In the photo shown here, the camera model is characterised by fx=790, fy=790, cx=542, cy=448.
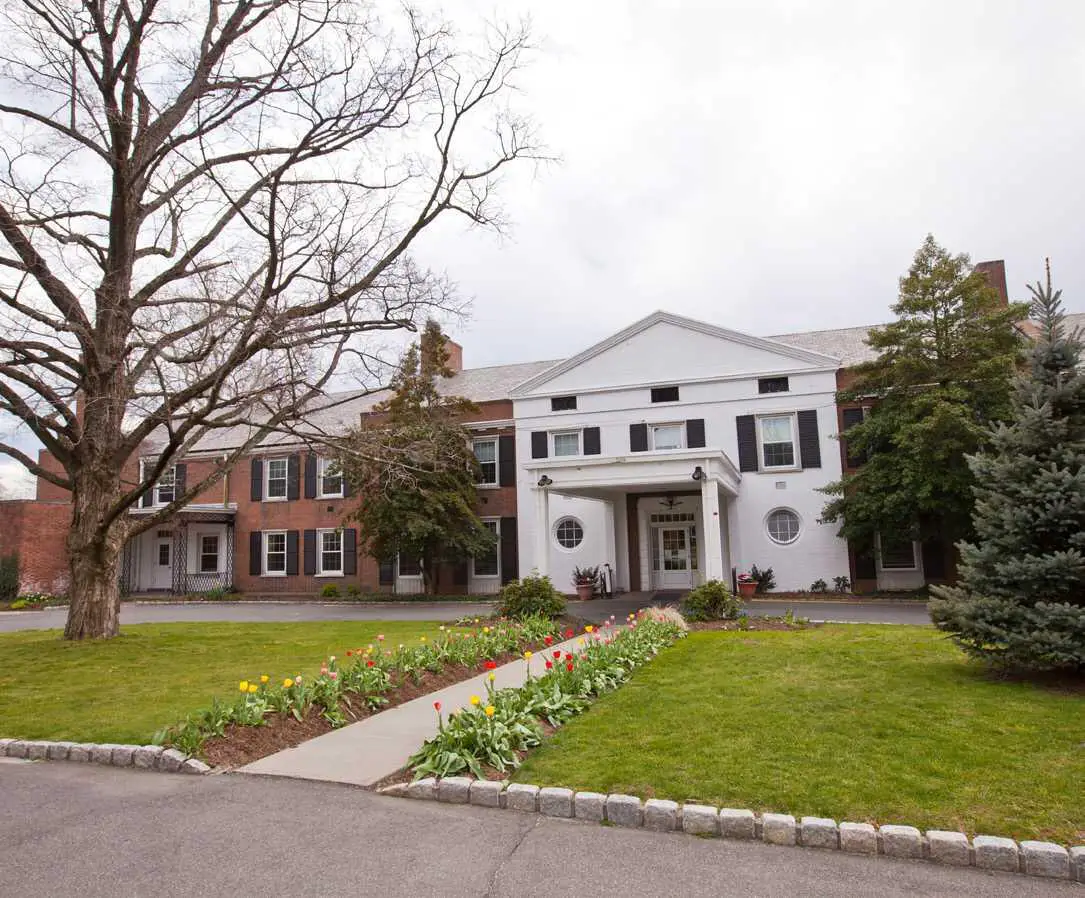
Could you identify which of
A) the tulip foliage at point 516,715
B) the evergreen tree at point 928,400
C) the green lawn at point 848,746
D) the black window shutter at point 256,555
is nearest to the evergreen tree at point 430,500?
the black window shutter at point 256,555

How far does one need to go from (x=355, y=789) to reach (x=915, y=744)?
414cm

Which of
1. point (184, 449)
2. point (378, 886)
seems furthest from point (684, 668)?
point (184, 449)

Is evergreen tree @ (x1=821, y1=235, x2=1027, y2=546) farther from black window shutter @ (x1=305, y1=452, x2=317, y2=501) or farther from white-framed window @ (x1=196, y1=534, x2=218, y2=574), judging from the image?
white-framed window @ (x1=196, y1=534, x2=218, y2=574)

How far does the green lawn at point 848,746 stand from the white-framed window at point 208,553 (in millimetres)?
27130

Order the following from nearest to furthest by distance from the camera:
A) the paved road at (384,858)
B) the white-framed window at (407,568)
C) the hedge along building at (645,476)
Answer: the paved road at (384,858) < the hedge along building at (645,476) < the white-framed window at (407,568)

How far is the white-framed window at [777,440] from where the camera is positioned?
77.2ft

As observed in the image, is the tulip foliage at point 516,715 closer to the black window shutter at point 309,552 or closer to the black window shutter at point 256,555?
the black window shutter at point 309,552

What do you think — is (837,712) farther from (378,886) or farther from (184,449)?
(184,449)

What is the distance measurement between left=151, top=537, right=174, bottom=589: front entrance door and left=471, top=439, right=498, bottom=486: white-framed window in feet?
48.8

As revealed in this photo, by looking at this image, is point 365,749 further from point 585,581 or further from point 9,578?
point 9,578

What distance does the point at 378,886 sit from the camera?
404 cm

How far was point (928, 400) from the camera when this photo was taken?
19141 mm

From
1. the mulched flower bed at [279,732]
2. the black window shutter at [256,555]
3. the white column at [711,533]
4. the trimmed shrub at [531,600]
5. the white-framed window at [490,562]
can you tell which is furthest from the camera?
the black window shutter at [256,555]

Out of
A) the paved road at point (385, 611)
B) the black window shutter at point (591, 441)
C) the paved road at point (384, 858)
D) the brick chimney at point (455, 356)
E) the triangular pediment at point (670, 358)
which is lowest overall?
the paved road at point (384, 858)
